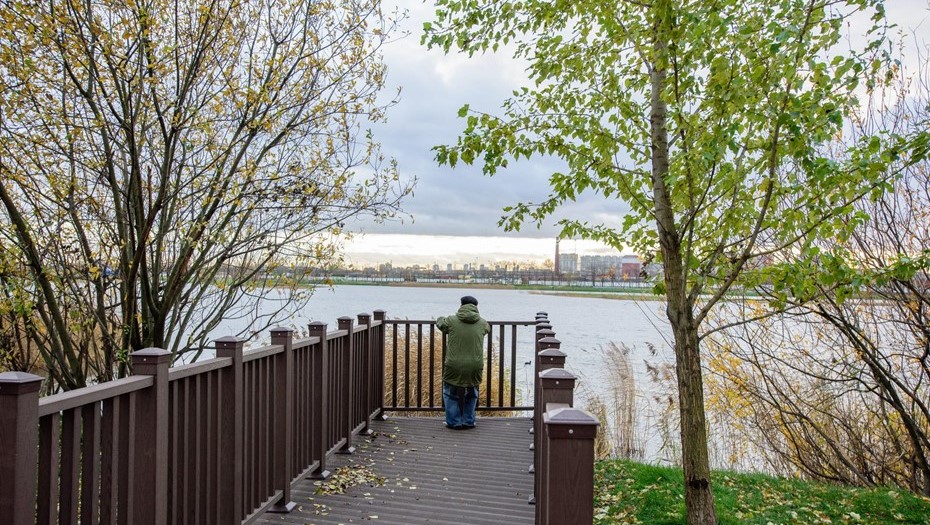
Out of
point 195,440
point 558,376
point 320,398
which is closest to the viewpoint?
point 558,376

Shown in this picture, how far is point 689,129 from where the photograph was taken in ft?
12.3

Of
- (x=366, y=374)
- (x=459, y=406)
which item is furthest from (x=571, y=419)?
(x=459, y=406)

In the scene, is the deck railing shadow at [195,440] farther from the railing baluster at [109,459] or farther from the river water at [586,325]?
the river water at [586,325]

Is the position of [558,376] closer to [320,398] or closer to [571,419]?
[571,419]

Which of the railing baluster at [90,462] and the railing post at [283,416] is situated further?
the railing post at [283,416]

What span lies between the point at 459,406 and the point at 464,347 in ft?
2.03

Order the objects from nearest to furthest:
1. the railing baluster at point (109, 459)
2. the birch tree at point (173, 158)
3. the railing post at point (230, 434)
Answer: the railing baluster at point (109, 459)
the railing post at point (230, 434)
the birch tree at point (173, 158)

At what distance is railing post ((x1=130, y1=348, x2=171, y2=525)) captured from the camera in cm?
249

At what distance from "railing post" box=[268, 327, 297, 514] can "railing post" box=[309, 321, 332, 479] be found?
55 centimetres

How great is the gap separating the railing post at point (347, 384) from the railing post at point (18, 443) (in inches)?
129

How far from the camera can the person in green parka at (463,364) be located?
20.1 ft

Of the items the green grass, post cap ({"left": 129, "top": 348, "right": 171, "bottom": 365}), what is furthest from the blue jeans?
post cap ({"left": 129, "top": 348, "right": 171, "bottom": 365})

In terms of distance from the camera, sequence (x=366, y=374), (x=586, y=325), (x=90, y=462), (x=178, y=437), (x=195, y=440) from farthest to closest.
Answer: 1. (x=586, y=325)
2. (x=366, y=374)
3. (x=195, y=440)
4. (x=178, y=437)
5. (x=90, y=462)

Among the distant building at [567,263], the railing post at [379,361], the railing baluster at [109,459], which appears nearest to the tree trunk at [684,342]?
the railing baluster at [109,459]
